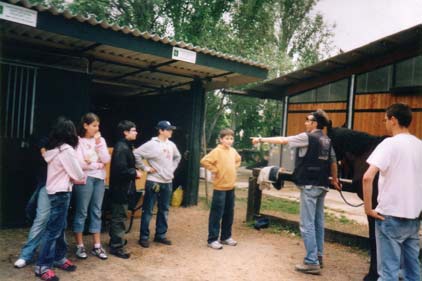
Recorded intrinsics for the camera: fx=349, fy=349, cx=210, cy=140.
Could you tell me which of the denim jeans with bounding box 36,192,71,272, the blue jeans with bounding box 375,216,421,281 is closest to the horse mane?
the blue jeans with bounding box 375,216,421,281

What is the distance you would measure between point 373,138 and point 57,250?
3.98 meters

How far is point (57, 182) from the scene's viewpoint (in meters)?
3.64

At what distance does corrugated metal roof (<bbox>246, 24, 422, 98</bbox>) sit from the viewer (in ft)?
31.1

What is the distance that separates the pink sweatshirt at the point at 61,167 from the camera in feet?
11.9

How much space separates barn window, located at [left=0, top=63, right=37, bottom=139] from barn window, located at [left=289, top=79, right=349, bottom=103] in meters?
10.2

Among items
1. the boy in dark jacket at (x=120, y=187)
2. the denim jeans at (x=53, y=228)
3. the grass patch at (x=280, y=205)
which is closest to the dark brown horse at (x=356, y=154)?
the boy in dark jacket at (x=120, y=187)

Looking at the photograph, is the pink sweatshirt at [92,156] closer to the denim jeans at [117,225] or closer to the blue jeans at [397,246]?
the denim jeans at [117,225]

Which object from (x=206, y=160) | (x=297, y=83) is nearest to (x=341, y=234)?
(x=206, y=160)

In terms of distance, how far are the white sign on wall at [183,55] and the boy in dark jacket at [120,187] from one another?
201 centimetres

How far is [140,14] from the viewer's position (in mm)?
14344

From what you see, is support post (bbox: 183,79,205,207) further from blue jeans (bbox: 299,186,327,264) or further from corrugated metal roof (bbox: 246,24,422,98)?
corrugated metal roof (bbox: 246,24,422,98)

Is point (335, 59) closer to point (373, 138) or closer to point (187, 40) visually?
point (187, 40)

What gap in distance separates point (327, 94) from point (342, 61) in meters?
1.74

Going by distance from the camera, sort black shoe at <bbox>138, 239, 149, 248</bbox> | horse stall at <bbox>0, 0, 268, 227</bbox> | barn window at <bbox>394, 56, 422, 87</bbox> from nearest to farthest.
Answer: horse stall at <bbox>0, 0, 268, 227</bbox> < black shoe at <bbox>138, 239, 149, 248</bbox> < barn window at <bbox>394, 56, 422, 87</bbox>
